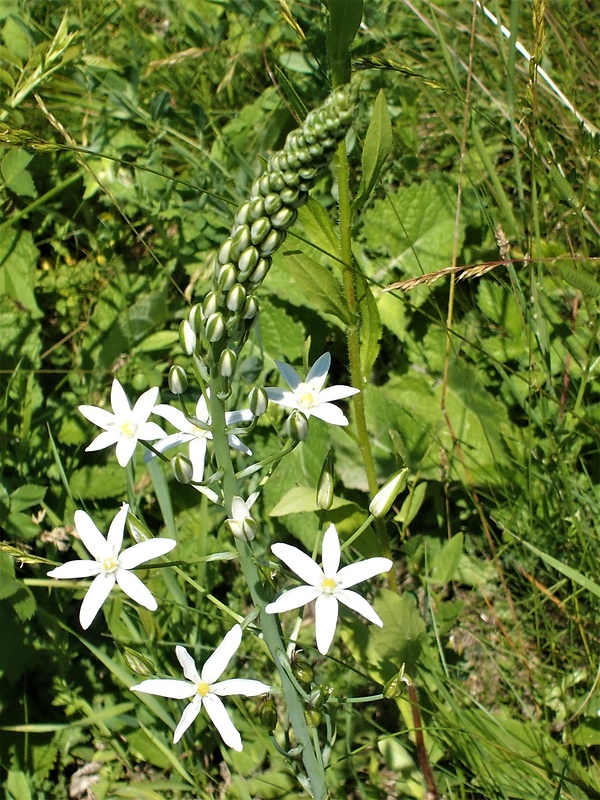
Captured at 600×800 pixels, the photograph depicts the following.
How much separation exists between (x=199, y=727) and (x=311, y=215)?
217cm

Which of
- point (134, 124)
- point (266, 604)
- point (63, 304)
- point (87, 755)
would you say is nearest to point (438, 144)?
point (134, 124)

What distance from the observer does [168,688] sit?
201 cm

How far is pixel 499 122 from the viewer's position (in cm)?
428

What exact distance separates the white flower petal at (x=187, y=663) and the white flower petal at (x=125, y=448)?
52 cm

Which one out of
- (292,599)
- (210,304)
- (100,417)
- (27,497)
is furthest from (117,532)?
(27,497)

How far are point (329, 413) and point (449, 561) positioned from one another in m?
1.20

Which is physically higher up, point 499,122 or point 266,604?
point 499,122

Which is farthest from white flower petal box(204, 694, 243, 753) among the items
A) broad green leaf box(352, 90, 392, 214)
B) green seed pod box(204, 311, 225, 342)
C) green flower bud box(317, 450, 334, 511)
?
broad green leaf box(352, 90, 392, 214)

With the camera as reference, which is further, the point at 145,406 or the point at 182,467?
the point at 145,406

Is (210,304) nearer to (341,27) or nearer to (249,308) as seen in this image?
(249,308)

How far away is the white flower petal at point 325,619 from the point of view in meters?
1.88

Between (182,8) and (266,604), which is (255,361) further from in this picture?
(182,8)

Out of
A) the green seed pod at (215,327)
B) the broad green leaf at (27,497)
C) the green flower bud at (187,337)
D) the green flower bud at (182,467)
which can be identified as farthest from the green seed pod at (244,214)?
the broad green leaf at (27,497)

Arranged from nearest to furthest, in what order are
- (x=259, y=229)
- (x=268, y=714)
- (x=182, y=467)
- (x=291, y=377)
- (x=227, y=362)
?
(x=259, y=229) → (x=227, y=362) → (x=182, y=467) → (x=268, y=714) → (x=291, y=377)
